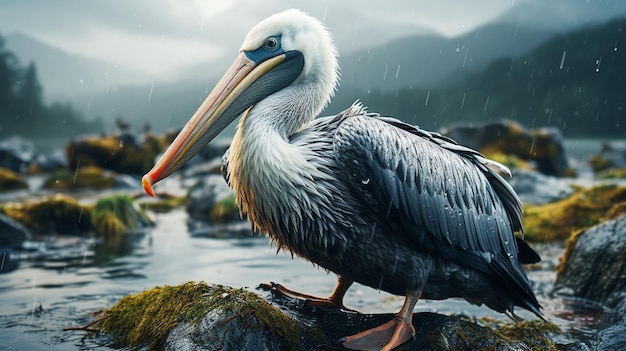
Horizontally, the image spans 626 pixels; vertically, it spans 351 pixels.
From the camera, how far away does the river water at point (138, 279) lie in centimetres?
562

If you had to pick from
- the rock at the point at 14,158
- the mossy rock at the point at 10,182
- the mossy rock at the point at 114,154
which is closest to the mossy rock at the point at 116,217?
the mossy rock at the point at 10,182

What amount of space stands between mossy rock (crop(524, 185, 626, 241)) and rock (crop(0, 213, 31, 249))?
778 centimetres

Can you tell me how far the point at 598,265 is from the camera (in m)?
6.60

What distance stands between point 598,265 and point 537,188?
8028 mm

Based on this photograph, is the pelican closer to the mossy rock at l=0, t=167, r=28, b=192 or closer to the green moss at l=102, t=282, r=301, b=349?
the green moss at l=102, t=282, r=301, b=349

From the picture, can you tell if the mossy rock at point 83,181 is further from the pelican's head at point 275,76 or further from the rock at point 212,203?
the pelican's head at point 275,76

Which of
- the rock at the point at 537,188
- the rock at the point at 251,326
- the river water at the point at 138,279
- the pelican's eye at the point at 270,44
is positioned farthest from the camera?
the rock at the point at 537,188

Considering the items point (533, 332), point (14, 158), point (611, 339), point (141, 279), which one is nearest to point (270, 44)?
point (533, 332)

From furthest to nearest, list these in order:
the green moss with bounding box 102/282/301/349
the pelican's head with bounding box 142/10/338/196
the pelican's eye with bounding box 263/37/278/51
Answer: the pelican's eye with bounding box 263/37/278/51 < the pelican's head with bounding box 142/10/338/196 < the green moss with bounding box 102/282/301/349

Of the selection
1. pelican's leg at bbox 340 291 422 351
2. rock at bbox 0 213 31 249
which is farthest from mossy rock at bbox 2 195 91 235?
pelican's leg at bbox 340 291 422 351

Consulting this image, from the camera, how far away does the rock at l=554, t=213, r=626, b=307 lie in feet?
20.9

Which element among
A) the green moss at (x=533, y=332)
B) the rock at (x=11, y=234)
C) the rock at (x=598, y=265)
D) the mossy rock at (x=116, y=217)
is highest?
the rock at (x=598, y=265)

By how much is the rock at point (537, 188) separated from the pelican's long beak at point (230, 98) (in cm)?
984

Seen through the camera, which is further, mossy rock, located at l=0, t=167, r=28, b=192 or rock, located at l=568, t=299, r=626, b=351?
mossy rock, located at l=0, t=167, r=28, b=192
